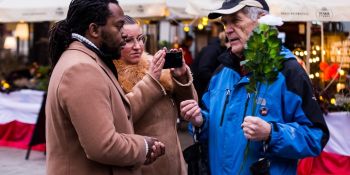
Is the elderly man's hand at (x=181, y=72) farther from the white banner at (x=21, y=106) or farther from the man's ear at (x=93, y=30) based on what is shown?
the white banner at (x=21, y=106)

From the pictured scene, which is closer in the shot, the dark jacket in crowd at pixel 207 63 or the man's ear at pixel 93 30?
the man's ear at pixel 93 30

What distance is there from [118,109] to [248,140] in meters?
0.66

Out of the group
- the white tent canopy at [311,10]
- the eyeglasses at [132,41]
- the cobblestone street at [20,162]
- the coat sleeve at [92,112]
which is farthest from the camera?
the cobblestone street at [20,162]

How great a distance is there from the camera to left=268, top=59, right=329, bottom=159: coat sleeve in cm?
277

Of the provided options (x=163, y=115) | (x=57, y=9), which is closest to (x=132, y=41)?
(x=163, y=115)

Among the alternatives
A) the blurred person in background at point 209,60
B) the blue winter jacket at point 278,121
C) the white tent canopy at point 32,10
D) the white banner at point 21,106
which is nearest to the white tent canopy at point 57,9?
the white tent canopy at point 32,10

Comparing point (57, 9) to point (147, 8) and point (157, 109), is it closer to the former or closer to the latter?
point (147, 8)

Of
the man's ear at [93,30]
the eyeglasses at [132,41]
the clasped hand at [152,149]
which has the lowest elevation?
the clasped hand at [152,149]

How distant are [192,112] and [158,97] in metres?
0.29

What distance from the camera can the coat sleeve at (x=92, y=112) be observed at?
2428mm

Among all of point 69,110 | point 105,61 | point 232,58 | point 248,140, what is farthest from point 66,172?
point 232,58

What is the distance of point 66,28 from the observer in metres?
2.75

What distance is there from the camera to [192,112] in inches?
121

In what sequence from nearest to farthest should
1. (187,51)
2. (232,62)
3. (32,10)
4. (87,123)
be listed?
(87,123), (232,62), (32,10), (187,51)
